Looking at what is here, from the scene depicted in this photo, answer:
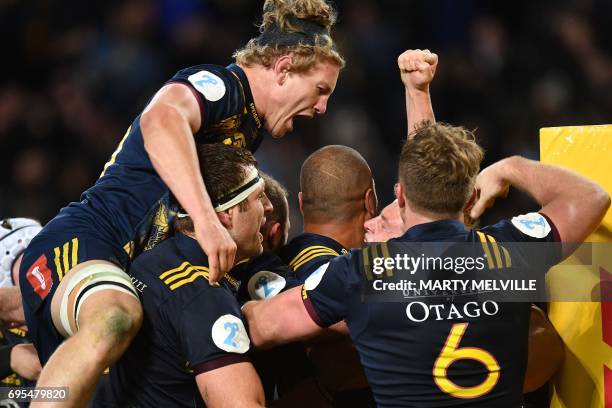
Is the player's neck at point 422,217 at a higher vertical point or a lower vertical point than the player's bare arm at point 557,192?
higher

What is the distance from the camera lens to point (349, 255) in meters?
3.01

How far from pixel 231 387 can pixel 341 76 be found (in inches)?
225

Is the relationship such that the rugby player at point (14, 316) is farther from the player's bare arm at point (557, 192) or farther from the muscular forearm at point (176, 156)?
the player's bare arm at point (557, 192)

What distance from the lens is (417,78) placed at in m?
4.12

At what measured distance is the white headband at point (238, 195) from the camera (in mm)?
3377

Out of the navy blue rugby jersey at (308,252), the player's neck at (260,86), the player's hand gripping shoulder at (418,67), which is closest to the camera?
the navy blue rugby jersey at (308,252)

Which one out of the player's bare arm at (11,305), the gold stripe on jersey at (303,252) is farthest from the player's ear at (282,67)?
the player's bare arm at (11,305)

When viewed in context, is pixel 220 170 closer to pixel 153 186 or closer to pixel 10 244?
pixel 153 186

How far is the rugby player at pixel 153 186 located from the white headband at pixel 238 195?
0.26m

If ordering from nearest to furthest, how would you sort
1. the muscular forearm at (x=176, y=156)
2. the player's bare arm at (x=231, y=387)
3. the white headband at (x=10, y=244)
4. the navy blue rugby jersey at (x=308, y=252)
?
the player's bare arm at (x=231, y=387) → the muscular forearm at (x=176, y=156) → the navy blue rugby jersey at (x=308, y=252) → the white headband at (x=10, y=244)

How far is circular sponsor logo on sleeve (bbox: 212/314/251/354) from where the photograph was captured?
295 cm

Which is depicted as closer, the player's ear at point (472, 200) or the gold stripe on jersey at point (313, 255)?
the player's ear at point (472, 200)

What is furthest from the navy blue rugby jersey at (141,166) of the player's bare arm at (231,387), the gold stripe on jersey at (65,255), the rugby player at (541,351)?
the rugby player at (541,351)

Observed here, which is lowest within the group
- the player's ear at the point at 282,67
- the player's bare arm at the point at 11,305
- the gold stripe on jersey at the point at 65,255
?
the player's bare arm at the point at 11,305
